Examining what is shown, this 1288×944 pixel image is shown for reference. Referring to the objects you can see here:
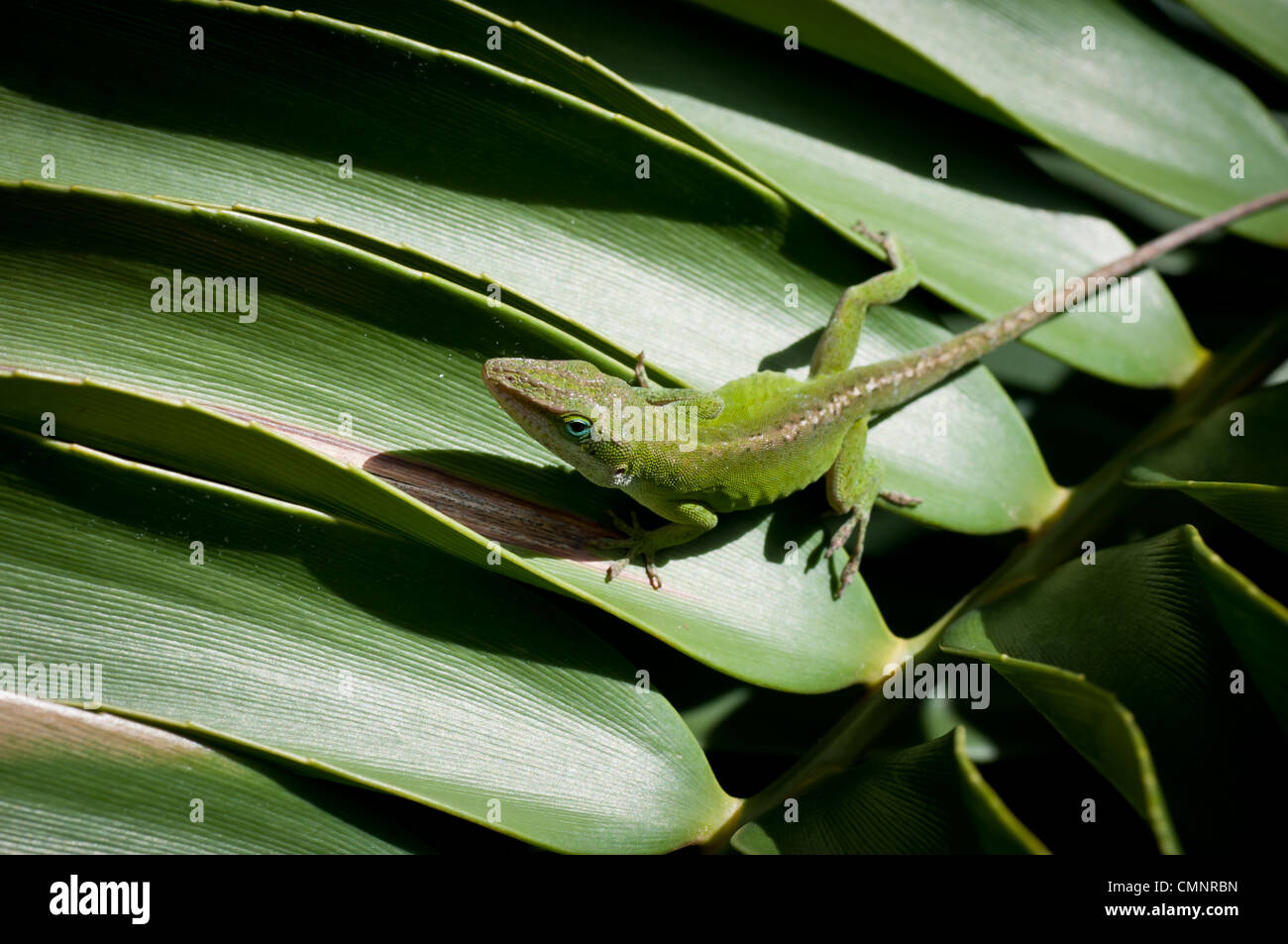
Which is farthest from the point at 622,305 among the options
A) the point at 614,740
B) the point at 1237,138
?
the point at 1237,138

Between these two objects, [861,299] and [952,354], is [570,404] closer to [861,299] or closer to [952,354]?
[861,299]

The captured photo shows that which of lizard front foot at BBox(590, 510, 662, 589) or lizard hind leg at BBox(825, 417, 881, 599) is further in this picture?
lizard hind leg at BBox(825, 417, 881, 599)

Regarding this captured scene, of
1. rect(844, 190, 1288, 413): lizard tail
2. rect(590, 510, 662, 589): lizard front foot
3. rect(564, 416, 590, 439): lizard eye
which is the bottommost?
rect(590, 510, 662, 589): lizard front foot

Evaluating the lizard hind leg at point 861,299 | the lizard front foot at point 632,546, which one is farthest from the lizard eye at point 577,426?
the lizard hind leg at point 861,299

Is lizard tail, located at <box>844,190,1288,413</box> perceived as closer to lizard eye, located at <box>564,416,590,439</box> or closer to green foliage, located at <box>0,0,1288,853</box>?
green foliage, located at <box>0,0,1288,853</box>

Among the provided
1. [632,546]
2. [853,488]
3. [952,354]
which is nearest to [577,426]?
[632,546]

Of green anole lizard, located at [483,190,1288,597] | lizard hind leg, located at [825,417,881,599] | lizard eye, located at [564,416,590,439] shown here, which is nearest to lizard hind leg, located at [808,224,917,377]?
green anole lizard, located at [483,190,1288,597]
